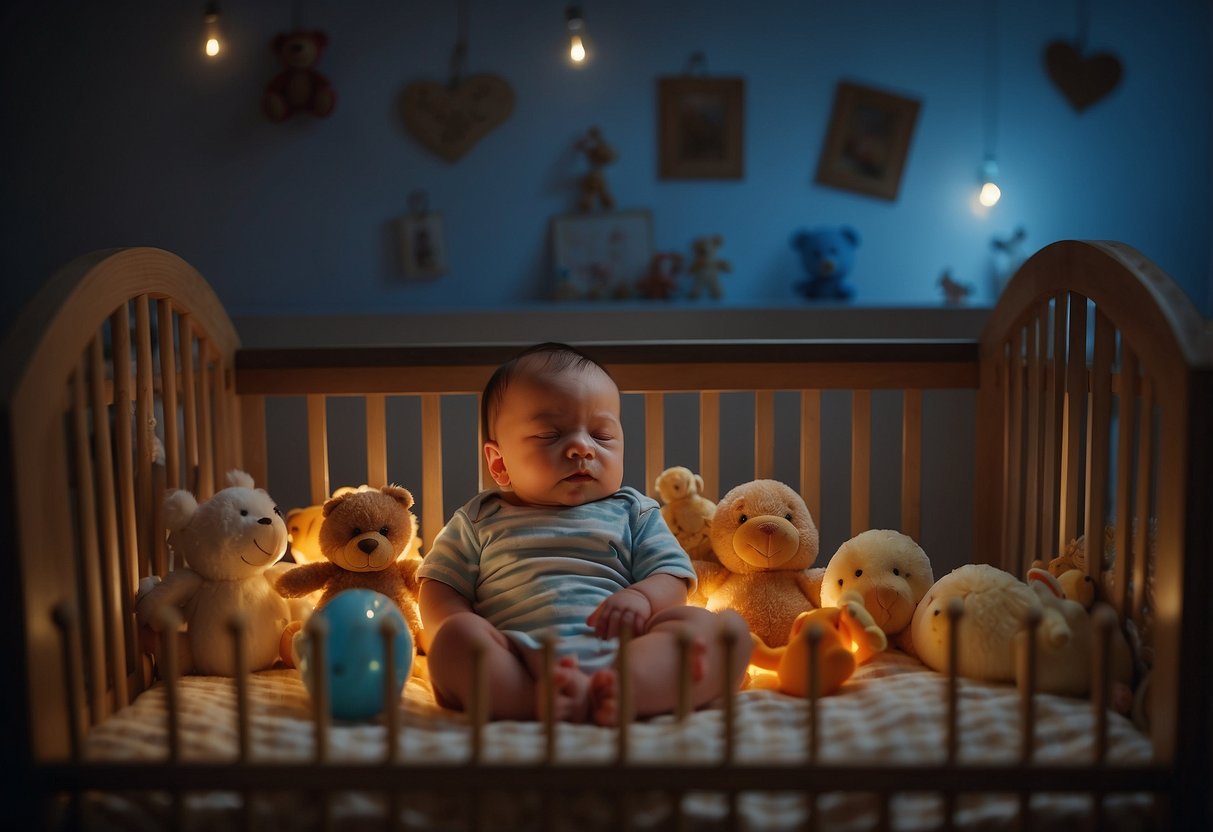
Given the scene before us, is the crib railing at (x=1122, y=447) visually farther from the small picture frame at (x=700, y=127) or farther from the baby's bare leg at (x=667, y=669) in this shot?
the small picture frame at (x=700, y=127)

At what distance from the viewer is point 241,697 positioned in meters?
0.96

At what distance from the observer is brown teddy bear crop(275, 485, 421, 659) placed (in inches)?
56.7

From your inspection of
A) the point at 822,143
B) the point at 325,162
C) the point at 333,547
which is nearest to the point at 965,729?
the point at 333,547

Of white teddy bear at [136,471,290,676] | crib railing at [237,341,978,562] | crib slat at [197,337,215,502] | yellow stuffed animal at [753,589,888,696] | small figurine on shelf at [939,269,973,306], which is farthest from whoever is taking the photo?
small figurine on shelf at [939,269,973,306]

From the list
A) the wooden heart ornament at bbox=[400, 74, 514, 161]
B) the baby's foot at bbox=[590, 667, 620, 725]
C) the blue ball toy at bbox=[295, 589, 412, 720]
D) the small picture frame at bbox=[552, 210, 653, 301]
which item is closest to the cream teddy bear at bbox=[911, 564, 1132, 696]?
the baby's foot at bbox=[590, 667, 620, 725]

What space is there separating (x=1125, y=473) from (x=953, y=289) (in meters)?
1.58

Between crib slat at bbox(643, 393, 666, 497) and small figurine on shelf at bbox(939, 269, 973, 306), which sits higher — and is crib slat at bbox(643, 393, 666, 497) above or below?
below

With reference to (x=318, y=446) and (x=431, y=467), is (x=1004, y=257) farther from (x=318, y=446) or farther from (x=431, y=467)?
(x=318, y=446)

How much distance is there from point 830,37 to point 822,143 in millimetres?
255

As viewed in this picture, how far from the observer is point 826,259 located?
267 centimetres

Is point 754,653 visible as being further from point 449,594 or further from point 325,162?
point 325,162

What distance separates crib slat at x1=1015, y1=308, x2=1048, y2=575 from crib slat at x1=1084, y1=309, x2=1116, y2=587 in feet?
0.58

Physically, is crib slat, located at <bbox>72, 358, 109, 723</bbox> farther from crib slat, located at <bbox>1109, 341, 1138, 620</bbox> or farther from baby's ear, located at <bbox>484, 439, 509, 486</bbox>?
crib slat, located at <bbox>1109, 341, 1138, 620</bbox>

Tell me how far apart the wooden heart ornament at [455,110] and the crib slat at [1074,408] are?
171 cm
